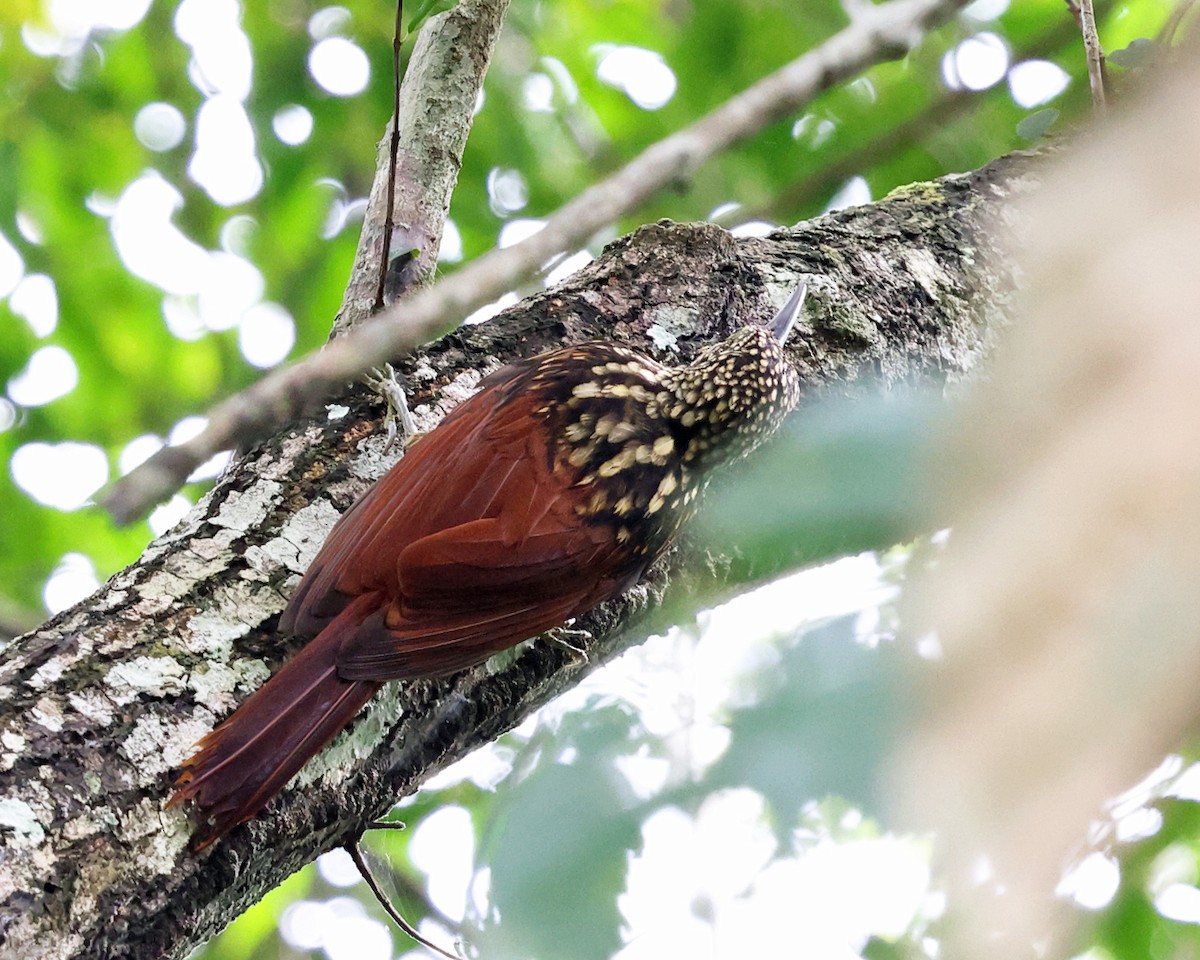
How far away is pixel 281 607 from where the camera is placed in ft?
5.96

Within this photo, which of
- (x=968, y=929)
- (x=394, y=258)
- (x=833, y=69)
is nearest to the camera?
(x=968, y=929)

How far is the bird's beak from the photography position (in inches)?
94.1

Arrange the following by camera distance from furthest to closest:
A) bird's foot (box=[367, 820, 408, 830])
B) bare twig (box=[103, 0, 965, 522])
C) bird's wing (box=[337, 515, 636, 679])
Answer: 1. bird's foot (box=[367, 820, 408, 830])
2. bird's wing (box=[337, 515, 636, 679])
3. bare twig (box=[103, 0, 965, 522])

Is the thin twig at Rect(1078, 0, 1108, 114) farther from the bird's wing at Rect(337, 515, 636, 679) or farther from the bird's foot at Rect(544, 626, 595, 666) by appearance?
the bird's foot at Rect(544, 626, 595, 666)

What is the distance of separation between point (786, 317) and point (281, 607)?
3.87ft

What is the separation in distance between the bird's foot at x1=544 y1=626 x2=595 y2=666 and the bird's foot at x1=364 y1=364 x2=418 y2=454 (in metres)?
0.45

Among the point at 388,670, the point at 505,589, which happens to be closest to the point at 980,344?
the point at 505,589

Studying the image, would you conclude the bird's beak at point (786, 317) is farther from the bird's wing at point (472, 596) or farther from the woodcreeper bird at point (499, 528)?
the bird's wing at point (472, 596)

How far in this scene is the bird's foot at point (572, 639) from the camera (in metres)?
2.17

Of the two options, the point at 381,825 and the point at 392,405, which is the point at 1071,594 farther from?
the point at 392,405

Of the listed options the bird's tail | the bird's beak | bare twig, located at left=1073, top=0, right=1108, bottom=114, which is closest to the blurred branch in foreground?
bare twig, located at left=1073, top=0, right=1108, bottom=114

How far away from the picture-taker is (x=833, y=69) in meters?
1.13

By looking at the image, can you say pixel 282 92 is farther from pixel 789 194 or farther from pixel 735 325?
pixel 789 194

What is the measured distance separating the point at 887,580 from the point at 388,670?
1125mm
